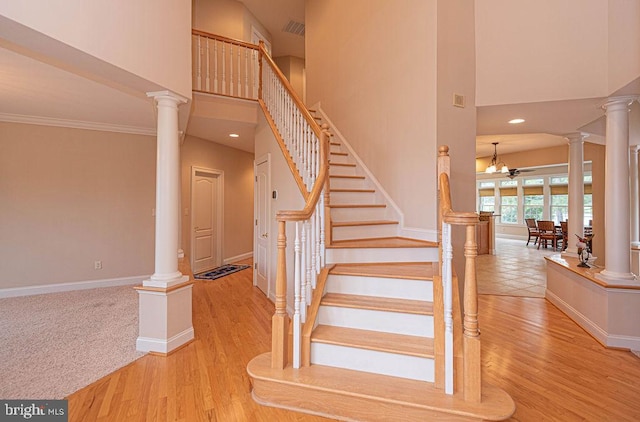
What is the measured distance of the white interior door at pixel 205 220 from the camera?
618cm

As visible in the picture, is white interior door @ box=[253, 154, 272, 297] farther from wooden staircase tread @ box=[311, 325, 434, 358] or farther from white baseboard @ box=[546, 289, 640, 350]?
white baseboard @ box=[546, 289, 640, 350]

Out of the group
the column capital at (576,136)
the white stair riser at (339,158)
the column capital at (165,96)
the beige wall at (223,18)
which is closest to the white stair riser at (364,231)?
the white stair riser at (339,158)

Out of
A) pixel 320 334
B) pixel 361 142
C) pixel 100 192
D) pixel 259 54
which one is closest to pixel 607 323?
pixel 320 334

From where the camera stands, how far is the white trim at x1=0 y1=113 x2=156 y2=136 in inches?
178

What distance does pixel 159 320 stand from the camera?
2.86m

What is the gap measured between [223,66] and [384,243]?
3646 millimetres

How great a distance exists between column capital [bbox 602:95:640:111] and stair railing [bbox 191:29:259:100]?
4.47 metres

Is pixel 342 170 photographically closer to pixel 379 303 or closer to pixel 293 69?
pixel 379 303

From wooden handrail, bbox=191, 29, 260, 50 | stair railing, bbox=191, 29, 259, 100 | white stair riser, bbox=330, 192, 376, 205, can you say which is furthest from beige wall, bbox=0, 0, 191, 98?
white stair riser, bbox=330, 192, 376, 205

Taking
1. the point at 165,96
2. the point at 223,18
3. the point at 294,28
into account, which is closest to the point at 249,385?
the point at 165,96

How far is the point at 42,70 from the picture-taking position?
2836mm

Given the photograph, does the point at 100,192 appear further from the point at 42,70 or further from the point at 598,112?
Answer: the point at 598,112

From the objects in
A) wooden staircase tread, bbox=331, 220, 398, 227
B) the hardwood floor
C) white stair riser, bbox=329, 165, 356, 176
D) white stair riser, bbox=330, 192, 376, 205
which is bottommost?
the hardwood floor

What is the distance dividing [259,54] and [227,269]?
163 inches
